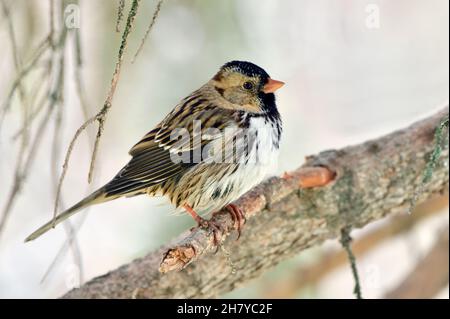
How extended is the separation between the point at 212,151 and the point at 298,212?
0.57m

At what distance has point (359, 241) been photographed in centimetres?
433

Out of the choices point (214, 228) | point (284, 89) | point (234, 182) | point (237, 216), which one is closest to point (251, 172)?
point (234, 182)

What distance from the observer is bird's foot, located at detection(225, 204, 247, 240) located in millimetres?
3146

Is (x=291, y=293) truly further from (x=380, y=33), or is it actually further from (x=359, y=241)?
(x=380, y=33)

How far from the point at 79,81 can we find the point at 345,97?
3.14m

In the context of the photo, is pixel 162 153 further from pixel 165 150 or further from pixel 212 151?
pixel 212 151

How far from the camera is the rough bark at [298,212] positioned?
Result: 10.6ft

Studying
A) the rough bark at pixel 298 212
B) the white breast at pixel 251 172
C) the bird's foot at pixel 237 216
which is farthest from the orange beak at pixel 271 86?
the bird's foot at pixel 237 216

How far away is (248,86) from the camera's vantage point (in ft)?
11.1

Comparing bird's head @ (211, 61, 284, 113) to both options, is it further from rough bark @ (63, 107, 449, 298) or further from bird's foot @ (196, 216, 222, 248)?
bird's foot @ (196, 216, 222, 248)

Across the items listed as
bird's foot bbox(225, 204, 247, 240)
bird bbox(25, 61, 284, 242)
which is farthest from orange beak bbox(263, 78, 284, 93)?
bird's foot bbox(225, 204, 247, 240)

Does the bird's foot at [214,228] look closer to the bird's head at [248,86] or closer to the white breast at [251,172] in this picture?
the white breast at [251,172]

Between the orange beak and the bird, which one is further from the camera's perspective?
the orange beak

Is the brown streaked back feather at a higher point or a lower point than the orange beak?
lower
